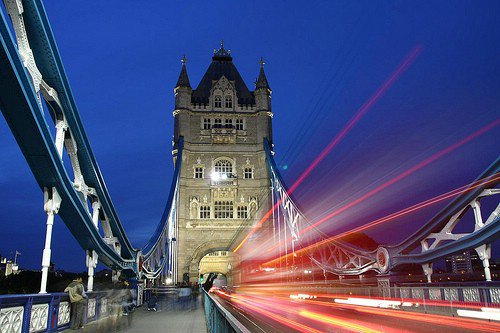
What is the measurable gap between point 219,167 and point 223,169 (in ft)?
1.52

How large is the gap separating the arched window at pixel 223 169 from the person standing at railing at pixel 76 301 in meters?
33.7

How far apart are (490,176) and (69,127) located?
12484mm

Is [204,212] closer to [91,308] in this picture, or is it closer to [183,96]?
[183,96]

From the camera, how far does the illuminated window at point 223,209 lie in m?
43.0

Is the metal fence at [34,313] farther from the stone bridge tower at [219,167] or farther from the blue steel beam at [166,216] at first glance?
the stone bridge tower at [219,167]

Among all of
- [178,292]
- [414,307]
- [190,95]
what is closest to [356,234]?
[190,95]

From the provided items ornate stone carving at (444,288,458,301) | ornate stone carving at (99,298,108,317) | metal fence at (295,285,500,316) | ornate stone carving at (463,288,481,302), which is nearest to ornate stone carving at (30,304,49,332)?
ornate stone carving at (99,298,108,317)

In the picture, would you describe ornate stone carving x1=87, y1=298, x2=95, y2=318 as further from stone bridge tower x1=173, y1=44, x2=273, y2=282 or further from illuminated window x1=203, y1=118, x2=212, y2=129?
illuminated window x1=203, y1=118, x2=212, y2=129

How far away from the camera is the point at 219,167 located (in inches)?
1750

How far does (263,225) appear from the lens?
42.1 m

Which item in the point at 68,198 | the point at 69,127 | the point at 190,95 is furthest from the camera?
the point at 190,95

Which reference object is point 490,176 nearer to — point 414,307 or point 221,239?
point 414,307

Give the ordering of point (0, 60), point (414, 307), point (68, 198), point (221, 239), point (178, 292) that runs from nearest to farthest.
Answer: point (0, 60) < point (68, 198) < point (414, 307) < point (178, 292) < point (221, 239)

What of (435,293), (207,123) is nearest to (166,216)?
(207,123)
